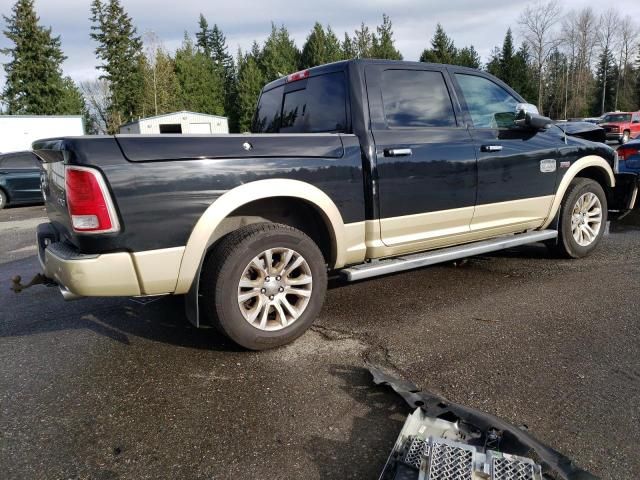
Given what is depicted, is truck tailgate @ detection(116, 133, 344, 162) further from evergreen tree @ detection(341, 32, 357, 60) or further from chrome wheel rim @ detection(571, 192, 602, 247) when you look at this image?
evergreen tree @ detection(341, 32, 357, 60)

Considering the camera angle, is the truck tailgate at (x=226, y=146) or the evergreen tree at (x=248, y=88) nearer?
the truck tailgate at (x=226, y=146)

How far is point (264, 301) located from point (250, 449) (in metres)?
1.16

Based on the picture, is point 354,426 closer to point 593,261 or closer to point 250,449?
point 250,449

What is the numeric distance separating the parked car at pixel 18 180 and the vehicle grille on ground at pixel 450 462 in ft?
46.1

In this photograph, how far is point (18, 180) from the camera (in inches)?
Answer: 527

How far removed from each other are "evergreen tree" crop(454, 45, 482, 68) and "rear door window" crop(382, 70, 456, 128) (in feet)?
180

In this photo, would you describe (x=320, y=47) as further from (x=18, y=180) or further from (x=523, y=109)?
(x=523, y=109)

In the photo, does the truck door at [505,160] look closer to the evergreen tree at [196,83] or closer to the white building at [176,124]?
the white building at [176,124]

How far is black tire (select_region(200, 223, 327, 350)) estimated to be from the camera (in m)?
3.08

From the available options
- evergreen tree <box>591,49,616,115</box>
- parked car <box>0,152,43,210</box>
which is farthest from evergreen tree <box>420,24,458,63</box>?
parked car <box>0,152,43,210</box>

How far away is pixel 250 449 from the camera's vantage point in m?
2.28

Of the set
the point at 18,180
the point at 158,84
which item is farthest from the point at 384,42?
the point at 18,180

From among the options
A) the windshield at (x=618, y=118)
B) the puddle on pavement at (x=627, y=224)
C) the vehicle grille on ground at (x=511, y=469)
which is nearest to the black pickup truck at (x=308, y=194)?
the vehicle grille on ground at (x=511, y=469)

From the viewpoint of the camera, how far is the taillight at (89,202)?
2.71m
